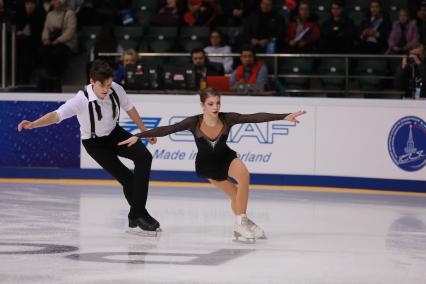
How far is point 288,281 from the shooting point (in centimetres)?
658

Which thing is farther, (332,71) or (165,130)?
(332,71)

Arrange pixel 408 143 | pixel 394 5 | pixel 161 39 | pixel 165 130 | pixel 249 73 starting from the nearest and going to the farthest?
1. pixel 165 130
2. pixel 408 143
3. pixel 249 73
4. pixel 161 39
5. pixel 394 5

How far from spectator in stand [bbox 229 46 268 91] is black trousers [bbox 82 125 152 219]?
4642mm

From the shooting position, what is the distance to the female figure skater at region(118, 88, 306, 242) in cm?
828

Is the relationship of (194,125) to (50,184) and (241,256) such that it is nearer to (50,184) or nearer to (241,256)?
(241,256)

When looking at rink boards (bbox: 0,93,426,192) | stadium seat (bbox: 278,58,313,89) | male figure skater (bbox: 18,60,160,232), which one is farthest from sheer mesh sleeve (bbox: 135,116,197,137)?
stadium seat (bbox: 278,58,313,89)

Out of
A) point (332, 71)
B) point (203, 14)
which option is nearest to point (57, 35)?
point (203, 14)

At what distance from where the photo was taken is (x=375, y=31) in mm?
15023

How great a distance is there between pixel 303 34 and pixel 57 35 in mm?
3919

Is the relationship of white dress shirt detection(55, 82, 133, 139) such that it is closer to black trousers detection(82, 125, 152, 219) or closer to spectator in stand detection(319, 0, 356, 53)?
black trousers detection(82, 125, 152, 219)

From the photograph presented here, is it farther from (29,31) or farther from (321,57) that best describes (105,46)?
(321,57)

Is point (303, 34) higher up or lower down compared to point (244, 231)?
higher up

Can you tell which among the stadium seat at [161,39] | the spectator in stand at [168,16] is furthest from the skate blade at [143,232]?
the spectator in stand at [168,16]

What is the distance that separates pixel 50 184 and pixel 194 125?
4375mm
